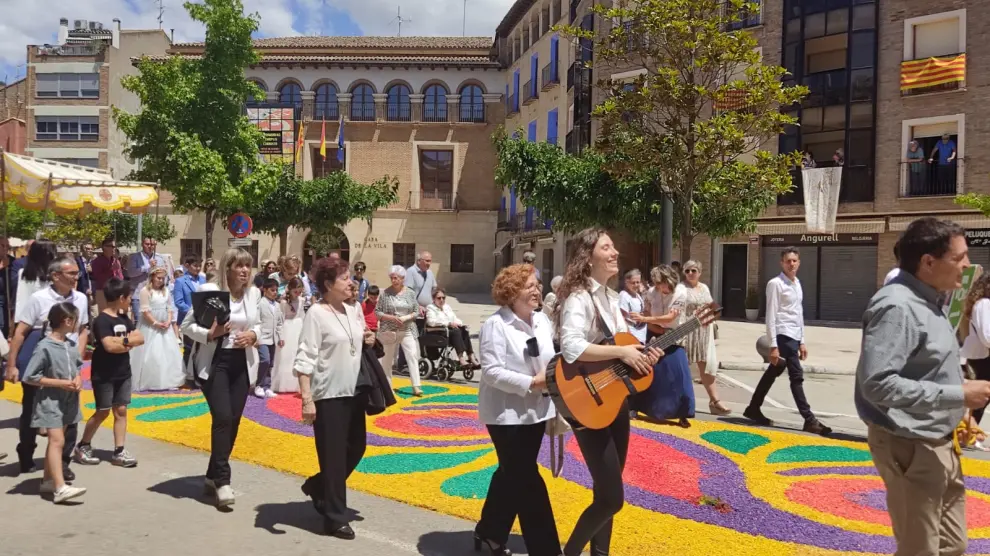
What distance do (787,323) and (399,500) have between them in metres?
4.73

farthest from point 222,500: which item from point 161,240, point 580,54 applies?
point 161,240

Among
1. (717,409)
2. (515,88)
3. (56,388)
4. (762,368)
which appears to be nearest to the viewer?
(56,388)

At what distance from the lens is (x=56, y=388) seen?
6.12 metres

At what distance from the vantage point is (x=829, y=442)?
8.26m

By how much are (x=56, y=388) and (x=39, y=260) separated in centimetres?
324

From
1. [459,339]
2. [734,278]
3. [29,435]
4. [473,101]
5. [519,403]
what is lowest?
[29,435]

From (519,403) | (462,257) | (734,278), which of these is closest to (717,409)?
(519,403)

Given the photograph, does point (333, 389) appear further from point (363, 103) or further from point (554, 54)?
A: point (363, 103)

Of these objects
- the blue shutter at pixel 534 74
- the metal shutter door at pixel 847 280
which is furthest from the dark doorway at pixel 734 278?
the blue shutter at pixel 534 74

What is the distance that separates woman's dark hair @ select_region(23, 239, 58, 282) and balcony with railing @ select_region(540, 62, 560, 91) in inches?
1187

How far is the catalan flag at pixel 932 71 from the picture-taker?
24.8 meters

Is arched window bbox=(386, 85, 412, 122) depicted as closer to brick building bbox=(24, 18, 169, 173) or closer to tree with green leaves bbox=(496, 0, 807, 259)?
brick building bbox=(24, 18, 169, 173)

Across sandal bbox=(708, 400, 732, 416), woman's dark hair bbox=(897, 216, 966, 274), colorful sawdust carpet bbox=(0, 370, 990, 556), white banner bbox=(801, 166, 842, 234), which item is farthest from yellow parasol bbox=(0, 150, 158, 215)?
white banner bbox=(801, 166, 842, 234)

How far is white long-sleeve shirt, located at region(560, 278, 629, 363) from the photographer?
414 centimetres
